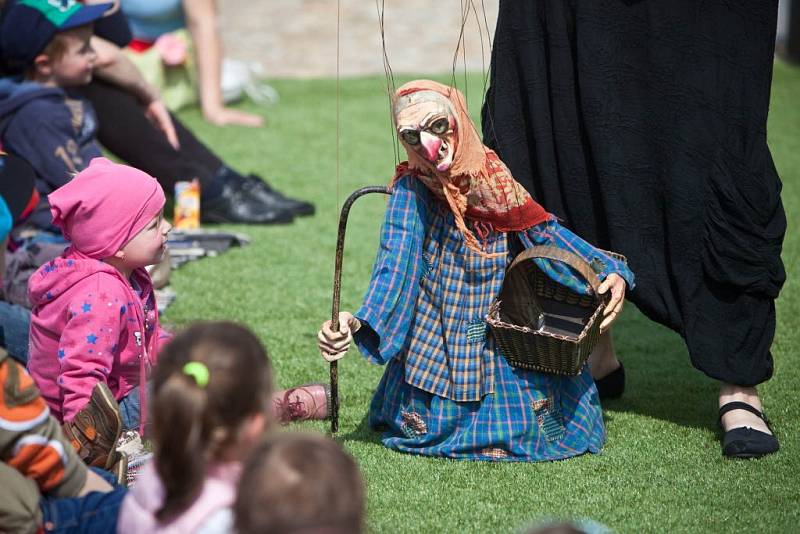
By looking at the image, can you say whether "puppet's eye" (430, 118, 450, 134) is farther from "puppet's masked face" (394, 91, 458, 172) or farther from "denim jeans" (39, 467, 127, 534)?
"denim jeans" (39, 467, 127, 534)

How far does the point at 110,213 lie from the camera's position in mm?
2977

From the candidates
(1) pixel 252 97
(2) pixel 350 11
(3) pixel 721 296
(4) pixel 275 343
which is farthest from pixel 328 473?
(2) pixel 350 11

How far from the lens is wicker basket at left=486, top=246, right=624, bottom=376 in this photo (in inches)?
113

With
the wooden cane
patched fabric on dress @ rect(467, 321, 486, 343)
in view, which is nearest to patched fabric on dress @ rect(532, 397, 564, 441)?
patched fabric on dress @ rect(467, 321, 486, 343)

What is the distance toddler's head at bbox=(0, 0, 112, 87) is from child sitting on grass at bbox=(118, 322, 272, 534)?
293 cm

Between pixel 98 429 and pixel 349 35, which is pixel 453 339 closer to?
pixel 98 429

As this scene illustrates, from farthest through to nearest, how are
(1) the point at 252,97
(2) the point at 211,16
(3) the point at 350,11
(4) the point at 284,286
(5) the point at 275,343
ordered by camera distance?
(3) the point at 350,11, (1) the point at 252,97, (2) the point at 211,16, (4) the point at 284,286, (5) the point at 275,343

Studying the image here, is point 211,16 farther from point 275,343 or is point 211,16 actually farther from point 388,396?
point 388,396

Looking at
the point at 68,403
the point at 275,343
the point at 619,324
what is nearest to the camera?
the point at 68,403

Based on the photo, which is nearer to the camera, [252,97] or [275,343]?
[275,343]

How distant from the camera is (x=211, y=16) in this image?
736 cm

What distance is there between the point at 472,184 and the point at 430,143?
0.20 m

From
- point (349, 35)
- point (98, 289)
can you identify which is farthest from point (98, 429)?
point (349, 35)

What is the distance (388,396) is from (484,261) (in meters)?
0.50
